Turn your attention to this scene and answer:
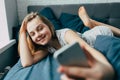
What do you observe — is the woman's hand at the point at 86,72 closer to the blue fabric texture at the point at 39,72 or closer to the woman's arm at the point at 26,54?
the blue fabric texture at the point at 39,72

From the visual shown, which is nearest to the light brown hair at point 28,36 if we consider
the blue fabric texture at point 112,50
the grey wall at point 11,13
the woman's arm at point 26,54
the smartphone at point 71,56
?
the woman's arm at point 26,54

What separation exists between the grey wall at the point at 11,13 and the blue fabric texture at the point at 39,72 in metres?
0.94

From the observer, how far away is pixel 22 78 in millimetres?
1366

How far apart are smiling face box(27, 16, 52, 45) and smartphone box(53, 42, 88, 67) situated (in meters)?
0.94

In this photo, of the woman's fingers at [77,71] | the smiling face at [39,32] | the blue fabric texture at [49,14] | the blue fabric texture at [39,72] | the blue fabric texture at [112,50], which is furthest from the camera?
the blue fabric texture at [49,14]

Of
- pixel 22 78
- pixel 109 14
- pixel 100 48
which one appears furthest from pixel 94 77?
pixel 109 14

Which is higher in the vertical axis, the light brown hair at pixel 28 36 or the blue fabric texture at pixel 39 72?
the light brown hair at pixel 28 36

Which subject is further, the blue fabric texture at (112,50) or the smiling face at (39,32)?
the smiling face at (39,32)

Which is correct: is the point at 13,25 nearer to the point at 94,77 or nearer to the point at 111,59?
the point at 111,59

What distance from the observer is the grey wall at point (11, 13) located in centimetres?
240

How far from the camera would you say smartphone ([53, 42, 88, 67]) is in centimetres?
58

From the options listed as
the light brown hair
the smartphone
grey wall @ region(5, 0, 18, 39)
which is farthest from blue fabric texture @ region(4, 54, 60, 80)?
grey wall @ region(5, 0, 18, 39)

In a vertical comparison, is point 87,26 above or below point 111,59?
below

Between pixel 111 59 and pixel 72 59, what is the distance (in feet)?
1.34
